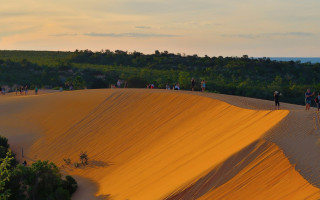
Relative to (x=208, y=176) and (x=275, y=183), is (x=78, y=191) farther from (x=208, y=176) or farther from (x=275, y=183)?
(x=275, y=183)

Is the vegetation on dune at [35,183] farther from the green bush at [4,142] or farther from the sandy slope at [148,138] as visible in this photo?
the green bush at [4,142]

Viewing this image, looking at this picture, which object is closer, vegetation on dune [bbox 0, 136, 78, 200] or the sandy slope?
the sandy slope

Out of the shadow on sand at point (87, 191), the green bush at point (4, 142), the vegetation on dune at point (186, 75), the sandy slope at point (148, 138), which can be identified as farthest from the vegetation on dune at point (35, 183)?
the vegetation on dune at point (186, 75)

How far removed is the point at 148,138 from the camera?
886 inches

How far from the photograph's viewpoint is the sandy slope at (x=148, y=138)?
44.5ft

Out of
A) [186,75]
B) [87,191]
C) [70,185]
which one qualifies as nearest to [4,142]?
[70,185]

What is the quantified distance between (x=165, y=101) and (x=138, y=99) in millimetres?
2540

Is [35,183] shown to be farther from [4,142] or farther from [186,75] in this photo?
[186,75]

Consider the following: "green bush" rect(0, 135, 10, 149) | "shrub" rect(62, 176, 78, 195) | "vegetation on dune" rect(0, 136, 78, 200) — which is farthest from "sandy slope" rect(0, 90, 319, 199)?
"vegetation on dune" rect(0, 136, 78, 200)

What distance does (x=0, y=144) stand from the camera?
25.1 meters

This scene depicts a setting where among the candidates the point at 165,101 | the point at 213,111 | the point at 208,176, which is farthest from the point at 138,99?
the point at 208,176

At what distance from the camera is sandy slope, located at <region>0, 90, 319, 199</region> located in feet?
44.5

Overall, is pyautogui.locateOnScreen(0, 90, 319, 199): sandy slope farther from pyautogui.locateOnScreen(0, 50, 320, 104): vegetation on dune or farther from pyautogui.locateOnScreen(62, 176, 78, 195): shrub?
pyautogui.locateOnScreen(0, 50, 320, 104): vegetation on dune

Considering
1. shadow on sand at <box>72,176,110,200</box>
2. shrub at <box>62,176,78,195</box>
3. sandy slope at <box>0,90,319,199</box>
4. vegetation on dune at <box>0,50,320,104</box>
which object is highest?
vegetation on dune at <box>0,50,320,104</box>
